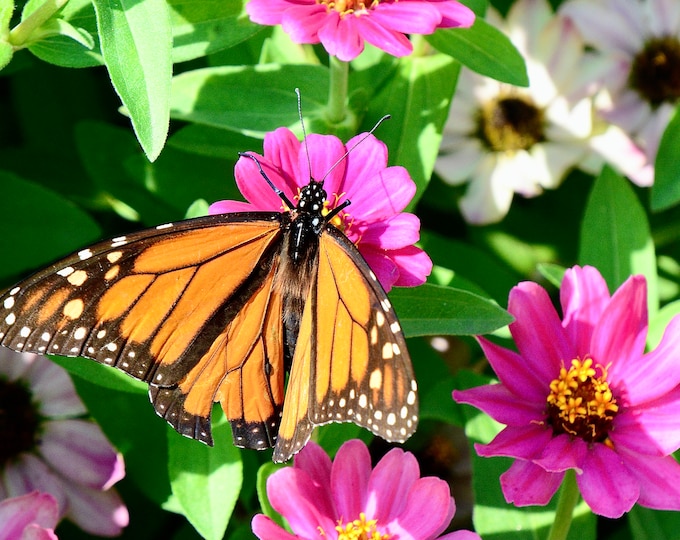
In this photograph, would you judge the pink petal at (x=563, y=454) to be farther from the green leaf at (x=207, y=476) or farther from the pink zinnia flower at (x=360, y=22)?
the pink zinnia flower at (x=360, y=22)

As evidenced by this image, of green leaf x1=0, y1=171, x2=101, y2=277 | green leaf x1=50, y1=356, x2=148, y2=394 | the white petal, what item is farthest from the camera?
the white petal

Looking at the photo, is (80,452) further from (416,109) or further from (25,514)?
(416,109)

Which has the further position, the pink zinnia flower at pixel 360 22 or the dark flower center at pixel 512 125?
the dark flower center at pixel 512 125

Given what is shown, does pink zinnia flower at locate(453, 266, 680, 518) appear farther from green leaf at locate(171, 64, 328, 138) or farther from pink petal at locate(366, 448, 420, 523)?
green leaf at locate(171, 64, 328, 138)

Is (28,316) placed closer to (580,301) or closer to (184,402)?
(184,402)

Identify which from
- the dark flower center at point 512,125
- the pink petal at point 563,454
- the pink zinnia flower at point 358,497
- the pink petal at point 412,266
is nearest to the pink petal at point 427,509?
the pink zinnia flower at point 358,497

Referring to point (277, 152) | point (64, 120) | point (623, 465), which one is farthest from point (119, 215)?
point (623, 465)

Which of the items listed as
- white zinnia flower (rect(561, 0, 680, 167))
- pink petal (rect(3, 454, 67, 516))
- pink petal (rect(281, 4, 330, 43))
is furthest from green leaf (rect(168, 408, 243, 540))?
white zinnia flower (rect(561, 0, 680, 167))
